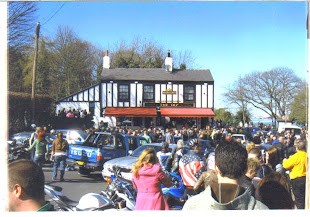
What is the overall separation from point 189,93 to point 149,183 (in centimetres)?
1054

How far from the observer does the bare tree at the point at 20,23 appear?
3990 mm

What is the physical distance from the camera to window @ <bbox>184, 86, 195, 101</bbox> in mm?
13766

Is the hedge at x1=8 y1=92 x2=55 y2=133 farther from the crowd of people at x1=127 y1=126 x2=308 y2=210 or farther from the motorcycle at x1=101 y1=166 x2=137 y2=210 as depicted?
the crowd of people at x1=127 y1=126 x2=308 y2=210

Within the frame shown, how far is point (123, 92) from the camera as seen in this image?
9625mm

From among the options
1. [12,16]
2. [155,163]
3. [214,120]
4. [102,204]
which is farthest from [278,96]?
[214,120]

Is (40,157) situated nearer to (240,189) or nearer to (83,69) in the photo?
(83,69)

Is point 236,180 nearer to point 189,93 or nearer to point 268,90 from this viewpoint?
point 268,90

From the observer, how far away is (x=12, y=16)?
4.05 m

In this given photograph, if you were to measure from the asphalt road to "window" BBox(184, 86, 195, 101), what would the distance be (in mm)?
5837

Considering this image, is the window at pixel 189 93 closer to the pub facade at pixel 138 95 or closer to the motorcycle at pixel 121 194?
the pub facade at pixel 138 95

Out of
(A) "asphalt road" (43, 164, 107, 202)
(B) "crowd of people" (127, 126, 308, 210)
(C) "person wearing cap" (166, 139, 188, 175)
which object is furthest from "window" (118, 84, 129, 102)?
(B) "crowd of people" (127, 126, 308, 210)

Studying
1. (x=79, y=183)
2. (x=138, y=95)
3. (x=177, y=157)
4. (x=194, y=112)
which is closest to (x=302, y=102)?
(x=177, y=157)

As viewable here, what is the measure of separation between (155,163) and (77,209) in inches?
44.4

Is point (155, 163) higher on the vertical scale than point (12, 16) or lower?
lower
